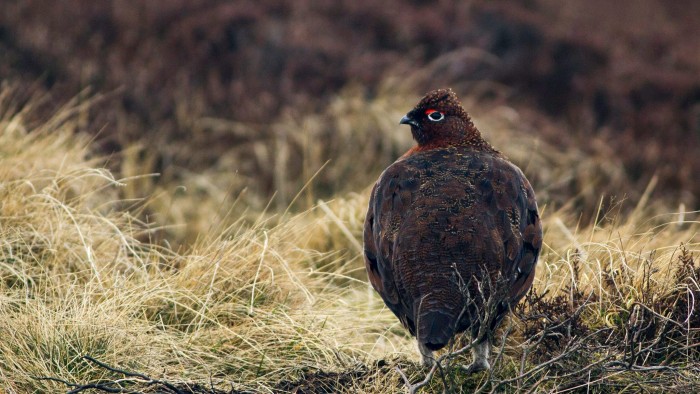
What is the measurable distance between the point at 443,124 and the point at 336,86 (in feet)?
17.8

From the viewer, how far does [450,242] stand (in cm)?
334

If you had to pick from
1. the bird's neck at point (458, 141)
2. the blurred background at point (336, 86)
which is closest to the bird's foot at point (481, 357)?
the bird's neck at point (458, 141)

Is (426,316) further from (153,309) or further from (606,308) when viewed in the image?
(153,309)

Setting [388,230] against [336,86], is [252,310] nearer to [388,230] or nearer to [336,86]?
[388,230]

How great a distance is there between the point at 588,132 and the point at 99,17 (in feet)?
18.4

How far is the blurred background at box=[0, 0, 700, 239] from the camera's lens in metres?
8.12

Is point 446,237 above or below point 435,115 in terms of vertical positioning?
below

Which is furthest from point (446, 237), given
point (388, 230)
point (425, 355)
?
point (425, 355)

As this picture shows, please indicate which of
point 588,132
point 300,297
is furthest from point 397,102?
point 300,297

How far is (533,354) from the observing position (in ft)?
11.6

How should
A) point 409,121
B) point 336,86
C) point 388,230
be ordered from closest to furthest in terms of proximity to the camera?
point 388,230
point 409,121
point 336,86

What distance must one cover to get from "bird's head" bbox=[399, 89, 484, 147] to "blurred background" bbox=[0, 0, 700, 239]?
2967 millimetres

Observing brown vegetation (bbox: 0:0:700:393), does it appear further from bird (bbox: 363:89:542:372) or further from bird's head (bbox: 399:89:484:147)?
bird's head (bbox: 399:89:484:147)

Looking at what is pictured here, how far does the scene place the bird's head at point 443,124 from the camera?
13.6ft
